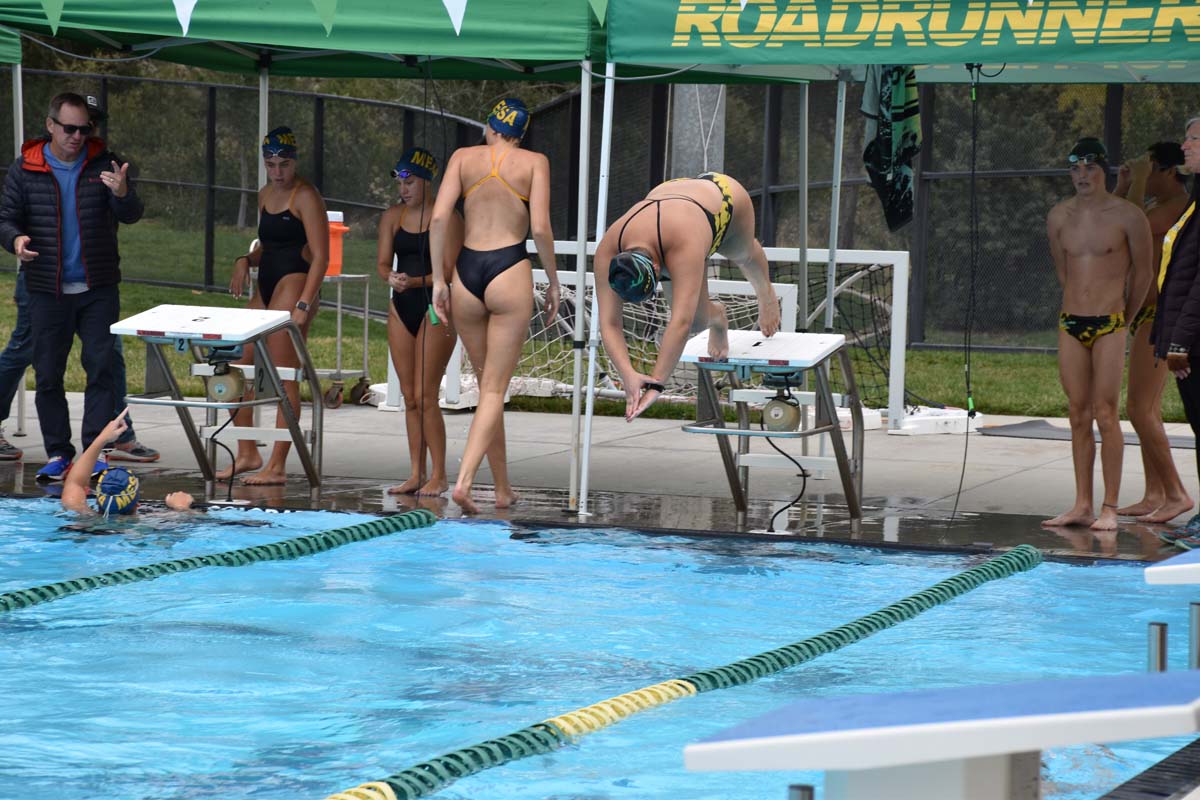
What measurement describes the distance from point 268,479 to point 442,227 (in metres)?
2.19

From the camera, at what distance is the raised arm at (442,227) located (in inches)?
316

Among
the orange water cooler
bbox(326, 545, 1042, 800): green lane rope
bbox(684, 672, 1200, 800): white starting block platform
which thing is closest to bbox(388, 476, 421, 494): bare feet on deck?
bbox(326, 545, 1042, 800): green lane rope

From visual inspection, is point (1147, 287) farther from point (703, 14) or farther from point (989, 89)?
point (989, 89)

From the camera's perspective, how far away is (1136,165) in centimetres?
860

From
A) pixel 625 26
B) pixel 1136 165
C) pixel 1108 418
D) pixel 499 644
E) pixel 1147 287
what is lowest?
pixel 499 644

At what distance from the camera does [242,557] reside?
733cm

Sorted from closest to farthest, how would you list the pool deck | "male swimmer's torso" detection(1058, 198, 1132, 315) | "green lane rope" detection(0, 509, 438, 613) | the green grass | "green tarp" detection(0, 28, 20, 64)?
"green lane rope" detection(0, 509, 438, 613)
"male swimmer's torso" detection(1058, 198, 1132, 315)
the pool deck
"green tarp" detection(0, 28, 20, 64)
the green grass

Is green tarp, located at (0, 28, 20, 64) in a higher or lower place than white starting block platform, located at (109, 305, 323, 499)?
higher

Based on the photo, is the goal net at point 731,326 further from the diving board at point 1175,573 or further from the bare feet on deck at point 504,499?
the diving board at point 1175,573

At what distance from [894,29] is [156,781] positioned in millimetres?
4794

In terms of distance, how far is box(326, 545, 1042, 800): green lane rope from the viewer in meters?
4.03

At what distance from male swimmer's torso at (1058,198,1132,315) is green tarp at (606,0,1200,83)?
2.67 feet

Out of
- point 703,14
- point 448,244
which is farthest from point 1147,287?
point 448,244

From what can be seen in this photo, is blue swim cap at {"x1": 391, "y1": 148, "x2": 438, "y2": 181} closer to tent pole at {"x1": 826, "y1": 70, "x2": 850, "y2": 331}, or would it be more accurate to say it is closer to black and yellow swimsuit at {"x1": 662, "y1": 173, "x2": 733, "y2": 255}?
black and yellow swimsuit at {"x1": 662, "y1": 173, "x2": 733, "y2": 255}
